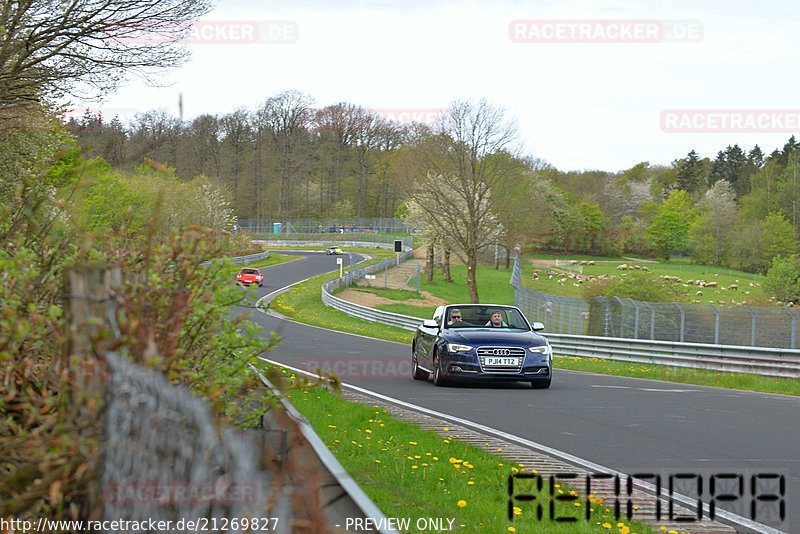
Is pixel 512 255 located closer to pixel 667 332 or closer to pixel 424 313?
pixel 424 313

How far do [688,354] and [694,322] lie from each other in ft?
3.86

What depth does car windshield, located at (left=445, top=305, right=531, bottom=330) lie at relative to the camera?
15.0 meters

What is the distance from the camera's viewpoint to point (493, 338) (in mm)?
13914

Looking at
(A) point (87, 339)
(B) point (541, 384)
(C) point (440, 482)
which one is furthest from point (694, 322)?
(A) point (87, 339)

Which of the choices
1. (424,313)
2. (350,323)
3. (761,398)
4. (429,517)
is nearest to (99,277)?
(429,517)

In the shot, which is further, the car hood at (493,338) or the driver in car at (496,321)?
the driver in car at (496,321)

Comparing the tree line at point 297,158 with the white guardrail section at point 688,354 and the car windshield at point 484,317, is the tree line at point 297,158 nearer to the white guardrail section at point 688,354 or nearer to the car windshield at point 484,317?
the white guardrail section at point 688,354

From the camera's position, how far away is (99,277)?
9.70 ft

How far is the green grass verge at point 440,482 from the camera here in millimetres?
5699

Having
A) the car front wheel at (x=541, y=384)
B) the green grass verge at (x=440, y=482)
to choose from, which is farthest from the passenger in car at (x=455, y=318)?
the green grass verge at (x=440, y=482)

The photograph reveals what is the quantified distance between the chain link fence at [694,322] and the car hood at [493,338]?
1191 cm

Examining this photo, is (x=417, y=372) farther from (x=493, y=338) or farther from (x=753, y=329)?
(x=753, y=329)

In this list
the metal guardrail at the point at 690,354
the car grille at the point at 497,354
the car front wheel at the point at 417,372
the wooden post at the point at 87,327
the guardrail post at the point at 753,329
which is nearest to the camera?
the wooden post at the point at 87,327

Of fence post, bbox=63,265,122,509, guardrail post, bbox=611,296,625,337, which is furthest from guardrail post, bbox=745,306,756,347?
fence post, bbox=63,265,122,509
